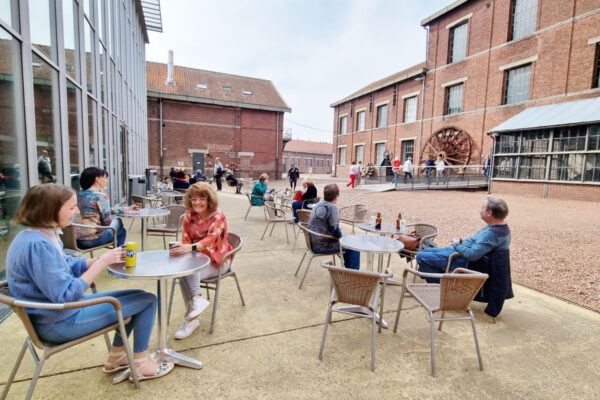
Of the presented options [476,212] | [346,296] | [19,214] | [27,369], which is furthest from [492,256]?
[476,212]

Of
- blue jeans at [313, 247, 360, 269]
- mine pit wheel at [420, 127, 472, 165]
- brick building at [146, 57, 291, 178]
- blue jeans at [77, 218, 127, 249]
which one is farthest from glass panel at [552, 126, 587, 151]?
brick building at [146, 57, 291, 178]

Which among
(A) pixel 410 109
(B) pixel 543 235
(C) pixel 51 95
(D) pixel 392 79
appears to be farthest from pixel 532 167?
(C) pixel 51 95

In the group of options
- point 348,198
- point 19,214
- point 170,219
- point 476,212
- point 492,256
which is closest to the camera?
point 19,214

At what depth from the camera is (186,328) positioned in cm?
256

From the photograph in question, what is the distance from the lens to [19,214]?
61.2 inches

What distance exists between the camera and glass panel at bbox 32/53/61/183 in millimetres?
3576

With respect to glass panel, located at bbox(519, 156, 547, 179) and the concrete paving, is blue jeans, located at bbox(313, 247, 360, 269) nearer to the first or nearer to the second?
the concrete paving

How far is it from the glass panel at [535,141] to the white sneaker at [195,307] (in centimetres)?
1503

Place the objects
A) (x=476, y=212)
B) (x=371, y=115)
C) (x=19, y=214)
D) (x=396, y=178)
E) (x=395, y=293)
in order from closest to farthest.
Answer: (x=19, y=214) < (x=395, y=293) < (x=476, y=212) < (x=396, y=178) < (x=371, y=115)

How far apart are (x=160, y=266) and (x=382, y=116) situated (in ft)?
84.6

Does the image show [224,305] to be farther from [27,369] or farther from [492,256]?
[492,256]

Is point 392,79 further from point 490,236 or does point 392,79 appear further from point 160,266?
point 160,266

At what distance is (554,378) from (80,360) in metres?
3.29

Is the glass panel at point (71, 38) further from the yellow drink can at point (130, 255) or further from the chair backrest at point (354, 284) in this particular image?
the chair backrest at point (354, 284)
